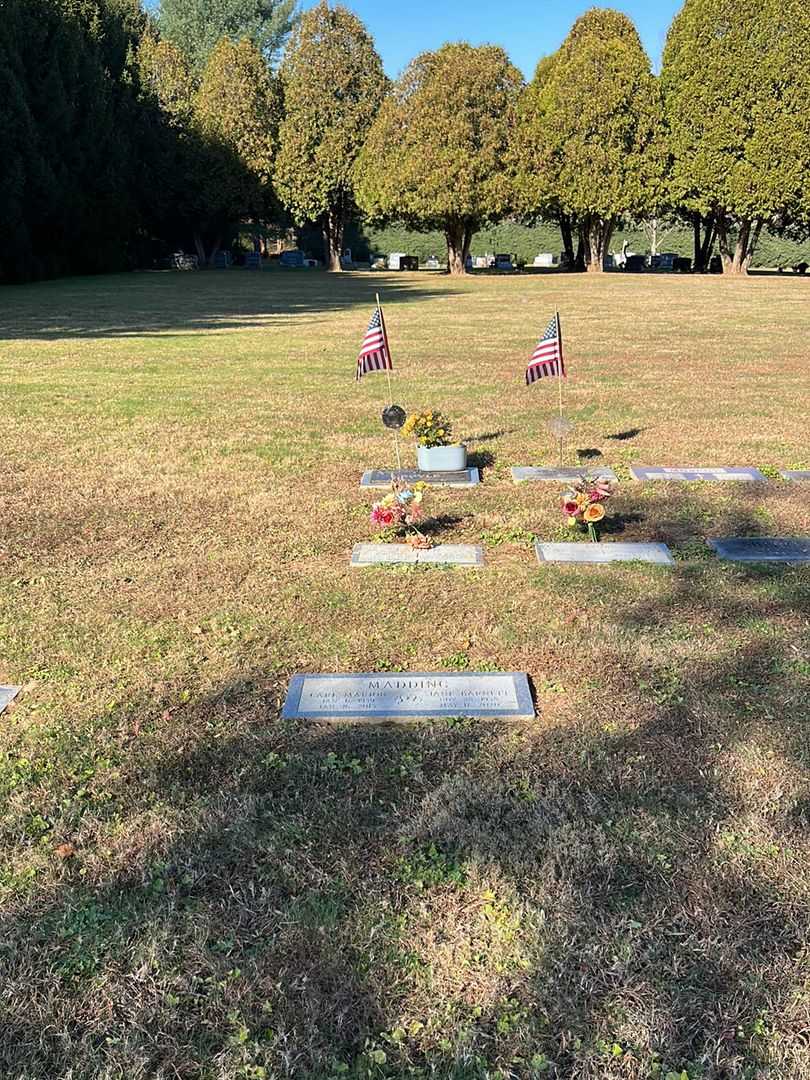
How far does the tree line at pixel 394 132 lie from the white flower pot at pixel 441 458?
2813 centimetres

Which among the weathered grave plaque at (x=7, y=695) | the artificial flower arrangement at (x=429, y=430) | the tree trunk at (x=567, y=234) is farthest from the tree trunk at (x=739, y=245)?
the weathered grave plaque at (x=7, y=695)

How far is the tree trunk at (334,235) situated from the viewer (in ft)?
134

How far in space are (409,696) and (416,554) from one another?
155cm

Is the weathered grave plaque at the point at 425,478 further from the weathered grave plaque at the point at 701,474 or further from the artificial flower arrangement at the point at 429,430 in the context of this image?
the weathered grave plaque at the point at 701,474

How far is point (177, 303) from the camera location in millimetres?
21891

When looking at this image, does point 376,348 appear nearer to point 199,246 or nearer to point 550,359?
point 550,359

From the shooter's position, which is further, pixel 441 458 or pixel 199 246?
pixel 199 246

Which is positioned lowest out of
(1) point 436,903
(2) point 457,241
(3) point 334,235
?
(1) point 436,903

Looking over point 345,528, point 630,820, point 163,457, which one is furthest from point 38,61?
point 630,820

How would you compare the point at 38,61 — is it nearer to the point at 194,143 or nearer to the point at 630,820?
the point at 194,143

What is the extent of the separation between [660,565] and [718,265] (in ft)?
146

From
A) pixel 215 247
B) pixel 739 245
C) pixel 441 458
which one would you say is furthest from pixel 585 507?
pixel 215 247

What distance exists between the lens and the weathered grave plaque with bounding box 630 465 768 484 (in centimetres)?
588

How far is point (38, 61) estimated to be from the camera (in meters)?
29.9
